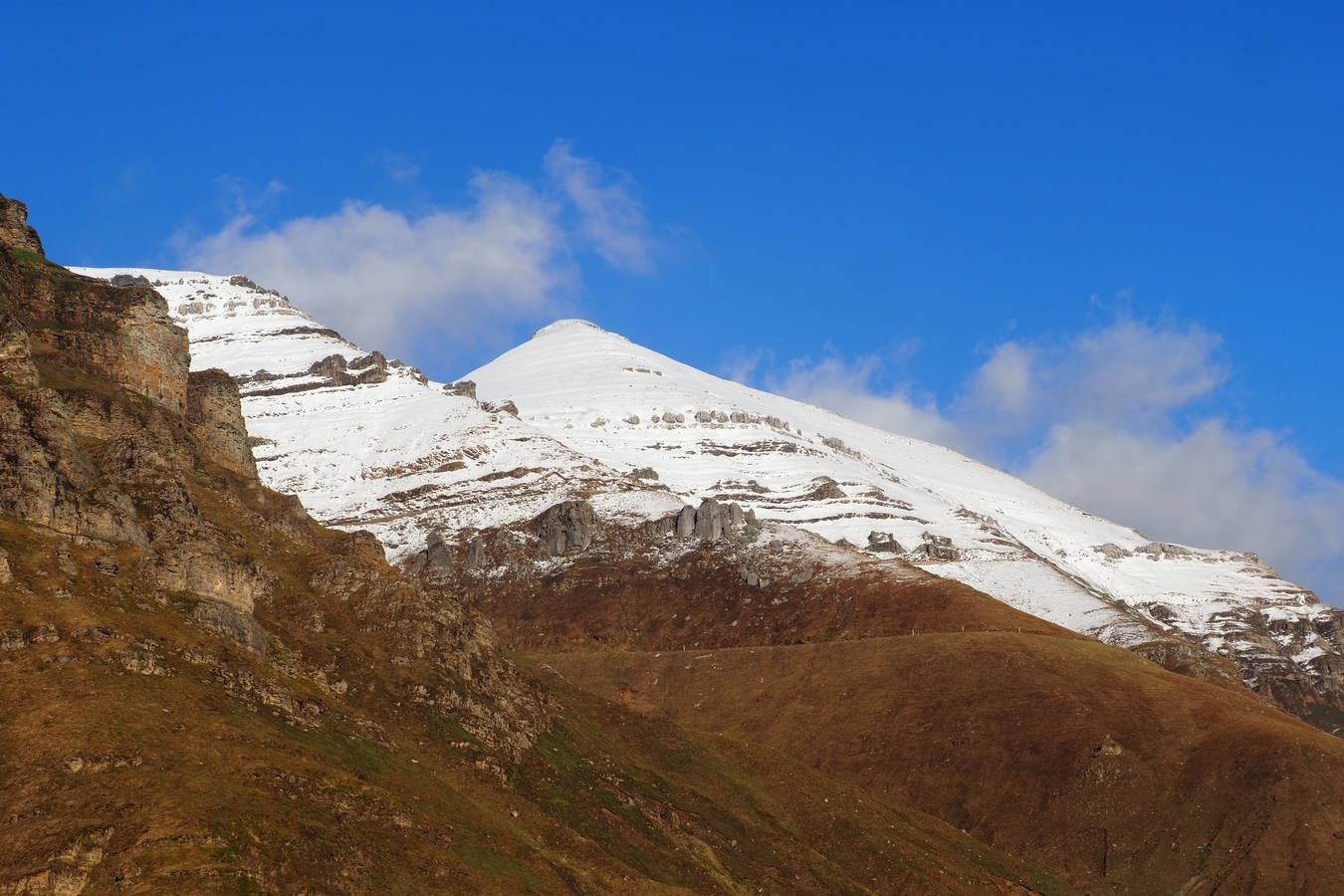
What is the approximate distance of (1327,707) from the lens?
565 feet

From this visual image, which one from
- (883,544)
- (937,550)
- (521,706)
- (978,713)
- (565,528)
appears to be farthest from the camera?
(883,544)

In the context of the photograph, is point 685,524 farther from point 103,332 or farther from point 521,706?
point 103,332

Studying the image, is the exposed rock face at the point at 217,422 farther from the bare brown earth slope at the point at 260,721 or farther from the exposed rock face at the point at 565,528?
the exposed rock face at the point at 565,528

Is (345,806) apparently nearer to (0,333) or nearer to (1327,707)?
(0,333)

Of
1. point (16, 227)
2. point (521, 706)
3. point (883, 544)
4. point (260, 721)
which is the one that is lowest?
point (260, 721)

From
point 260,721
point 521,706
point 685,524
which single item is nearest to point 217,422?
point 521,706

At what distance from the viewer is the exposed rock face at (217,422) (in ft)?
287

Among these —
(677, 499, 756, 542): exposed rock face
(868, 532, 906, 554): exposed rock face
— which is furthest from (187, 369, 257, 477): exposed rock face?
(868, 532, 906, 554): exposed rock face

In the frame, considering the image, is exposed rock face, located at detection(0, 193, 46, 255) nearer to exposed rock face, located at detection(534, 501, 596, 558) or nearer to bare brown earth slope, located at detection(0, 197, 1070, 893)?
bare brown earth slope, located at detection(0, 197, 1070, 893)

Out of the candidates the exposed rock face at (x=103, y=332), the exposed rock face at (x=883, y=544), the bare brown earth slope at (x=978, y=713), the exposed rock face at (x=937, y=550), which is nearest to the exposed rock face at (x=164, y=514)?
the exposed rock face at (x=103, y=332)

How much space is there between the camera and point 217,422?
8931cm

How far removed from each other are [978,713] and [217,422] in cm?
6389

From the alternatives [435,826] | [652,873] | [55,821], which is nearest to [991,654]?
[652,873]

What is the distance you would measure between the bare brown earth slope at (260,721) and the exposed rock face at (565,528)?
218 ft
